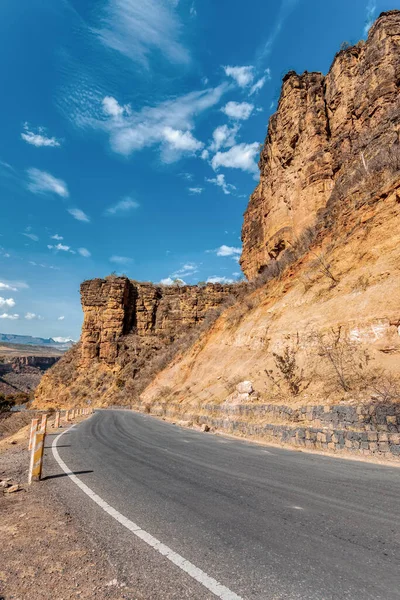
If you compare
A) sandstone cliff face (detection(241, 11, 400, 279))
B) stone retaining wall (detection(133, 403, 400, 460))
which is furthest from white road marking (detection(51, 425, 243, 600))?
sandstone cliff face (detection(241, 11, 400, 279))

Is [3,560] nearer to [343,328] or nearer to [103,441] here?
[103,441]

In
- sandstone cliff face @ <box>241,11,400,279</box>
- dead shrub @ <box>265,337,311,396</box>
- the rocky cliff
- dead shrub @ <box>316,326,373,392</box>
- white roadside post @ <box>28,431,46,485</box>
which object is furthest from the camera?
the rocky cliff

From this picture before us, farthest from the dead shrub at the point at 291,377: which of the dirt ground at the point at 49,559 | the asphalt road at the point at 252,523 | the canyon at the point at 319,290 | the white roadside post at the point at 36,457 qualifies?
the dirt ground at the point at 49,559

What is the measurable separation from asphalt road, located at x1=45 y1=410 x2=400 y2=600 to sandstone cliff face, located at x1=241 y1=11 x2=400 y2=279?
1622 cm

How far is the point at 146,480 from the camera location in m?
6.26

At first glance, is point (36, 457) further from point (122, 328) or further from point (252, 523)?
point (122, 328)

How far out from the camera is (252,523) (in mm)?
3977

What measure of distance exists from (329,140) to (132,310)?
151 feet

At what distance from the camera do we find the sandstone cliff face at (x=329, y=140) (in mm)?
20703

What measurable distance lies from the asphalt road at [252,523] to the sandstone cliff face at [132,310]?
2099 inches

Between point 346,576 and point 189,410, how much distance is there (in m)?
18.9

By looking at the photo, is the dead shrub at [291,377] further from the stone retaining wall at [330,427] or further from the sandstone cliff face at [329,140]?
the sandstone cliff face at [329,140]

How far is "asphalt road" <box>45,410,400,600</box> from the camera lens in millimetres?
2684

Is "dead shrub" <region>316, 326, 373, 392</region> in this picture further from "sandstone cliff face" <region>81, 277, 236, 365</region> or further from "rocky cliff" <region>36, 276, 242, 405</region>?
"sandstone cliff face" <region>81, 277, 236, 365</region>
